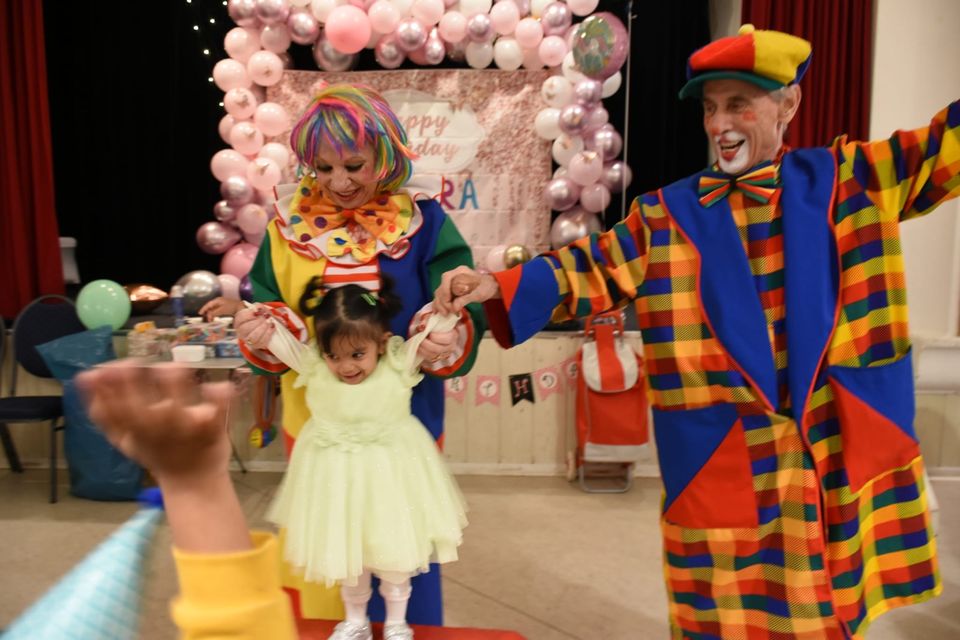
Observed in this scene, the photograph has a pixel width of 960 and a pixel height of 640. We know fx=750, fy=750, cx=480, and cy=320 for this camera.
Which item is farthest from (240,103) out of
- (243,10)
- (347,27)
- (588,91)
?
(588,91)

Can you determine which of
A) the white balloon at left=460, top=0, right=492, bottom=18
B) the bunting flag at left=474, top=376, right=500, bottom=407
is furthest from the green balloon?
the white balloon at left=460, top=0, right=492, bottom=18

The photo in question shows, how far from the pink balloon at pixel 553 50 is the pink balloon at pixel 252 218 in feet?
5.81

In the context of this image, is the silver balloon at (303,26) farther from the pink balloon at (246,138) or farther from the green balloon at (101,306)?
the green balloon at (101,306)

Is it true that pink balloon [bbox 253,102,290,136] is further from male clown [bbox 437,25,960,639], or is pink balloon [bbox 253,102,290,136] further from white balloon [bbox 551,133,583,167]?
male clown [bbox 437,25,960,639]

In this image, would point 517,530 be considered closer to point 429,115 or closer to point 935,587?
point 935,587

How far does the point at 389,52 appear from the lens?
4.19 metres

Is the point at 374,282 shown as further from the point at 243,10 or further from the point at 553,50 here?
the point at 243,10

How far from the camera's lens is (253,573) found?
0.58 meters

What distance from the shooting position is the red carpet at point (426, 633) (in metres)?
1.50

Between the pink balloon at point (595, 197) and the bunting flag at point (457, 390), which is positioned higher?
the pink balloon at point (595, 197)

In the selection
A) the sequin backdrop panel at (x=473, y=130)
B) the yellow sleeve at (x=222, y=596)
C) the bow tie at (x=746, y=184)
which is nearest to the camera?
the yellow sleeve at (x=222, y=596)

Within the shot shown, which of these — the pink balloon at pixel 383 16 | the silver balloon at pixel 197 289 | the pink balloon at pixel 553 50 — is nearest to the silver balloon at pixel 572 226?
the pink balloon at pixel 553 50

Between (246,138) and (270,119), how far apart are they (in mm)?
173

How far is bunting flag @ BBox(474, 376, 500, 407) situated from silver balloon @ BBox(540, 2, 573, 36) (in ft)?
6.38
